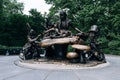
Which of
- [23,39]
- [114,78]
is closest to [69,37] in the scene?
[114,78]

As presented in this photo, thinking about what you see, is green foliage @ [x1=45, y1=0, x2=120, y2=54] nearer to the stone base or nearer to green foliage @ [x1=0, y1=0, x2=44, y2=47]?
green foliage @ [x1=0, y1=0, x2=44, y2=47]

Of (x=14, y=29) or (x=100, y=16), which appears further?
(x=100, y=16)

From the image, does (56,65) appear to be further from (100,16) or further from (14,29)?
(100,16)

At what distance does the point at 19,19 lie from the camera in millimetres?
30625

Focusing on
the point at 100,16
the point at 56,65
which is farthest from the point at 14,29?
the point at 56,65

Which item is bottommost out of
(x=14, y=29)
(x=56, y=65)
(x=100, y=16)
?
(x=56, y=65)

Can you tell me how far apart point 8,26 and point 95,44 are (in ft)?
58.4

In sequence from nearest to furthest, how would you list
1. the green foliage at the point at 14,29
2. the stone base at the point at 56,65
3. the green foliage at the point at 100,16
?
the stone base at the point at 56,65 → the green foliage at the point at 100,16 → the green foliage at the point at 14,29

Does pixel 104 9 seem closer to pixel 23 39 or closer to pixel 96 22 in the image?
pixel 96 22

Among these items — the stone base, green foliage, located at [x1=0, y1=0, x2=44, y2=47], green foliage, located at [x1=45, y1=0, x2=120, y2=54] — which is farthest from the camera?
green foliage, located at [x1=0, y1=0, x2=44, y2=47]

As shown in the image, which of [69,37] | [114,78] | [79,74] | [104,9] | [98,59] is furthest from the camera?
[104,9]

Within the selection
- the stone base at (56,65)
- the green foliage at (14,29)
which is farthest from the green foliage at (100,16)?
the stone base at (56,65)

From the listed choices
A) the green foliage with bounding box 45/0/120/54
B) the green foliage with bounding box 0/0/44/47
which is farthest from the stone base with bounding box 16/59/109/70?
the green foliage with bounding box 0/0/44/47

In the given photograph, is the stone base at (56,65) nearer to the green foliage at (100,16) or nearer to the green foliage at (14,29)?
the green foliage at (100,16)
